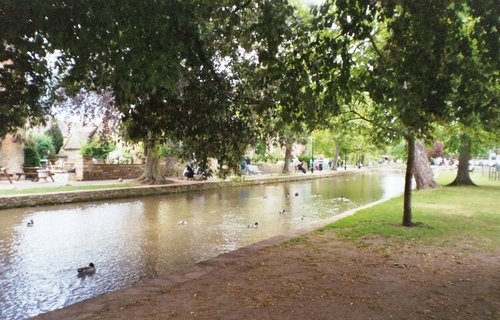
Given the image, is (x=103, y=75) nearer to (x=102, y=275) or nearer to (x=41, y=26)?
(x=41, y=26)

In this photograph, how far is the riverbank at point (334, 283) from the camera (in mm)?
5098

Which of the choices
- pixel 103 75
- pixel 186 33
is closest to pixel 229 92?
pixel 186 33

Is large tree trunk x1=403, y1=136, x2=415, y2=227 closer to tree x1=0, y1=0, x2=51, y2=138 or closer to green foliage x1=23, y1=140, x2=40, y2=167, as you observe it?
tree x1=0, y1=0, x2=51, y2=138

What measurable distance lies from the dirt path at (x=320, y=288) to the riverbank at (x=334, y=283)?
0.01 meters

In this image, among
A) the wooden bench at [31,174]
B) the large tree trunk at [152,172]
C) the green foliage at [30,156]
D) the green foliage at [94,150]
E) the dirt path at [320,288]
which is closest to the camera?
the dirt path at [320,288]

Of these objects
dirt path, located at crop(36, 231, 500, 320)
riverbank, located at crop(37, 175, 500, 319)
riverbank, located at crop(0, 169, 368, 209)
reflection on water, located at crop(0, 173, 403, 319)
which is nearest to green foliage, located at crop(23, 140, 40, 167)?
riverbank, located at crop(0, 169, 368, 209)

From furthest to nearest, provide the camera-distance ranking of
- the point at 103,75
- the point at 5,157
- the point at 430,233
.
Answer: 1. the point at 5,157
2. the point at 430,233
3. the point at 103,75

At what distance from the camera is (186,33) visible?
605 cm

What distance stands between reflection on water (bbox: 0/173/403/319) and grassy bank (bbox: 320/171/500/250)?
6.40 ft

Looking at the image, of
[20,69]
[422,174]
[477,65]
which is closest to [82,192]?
[20,69]

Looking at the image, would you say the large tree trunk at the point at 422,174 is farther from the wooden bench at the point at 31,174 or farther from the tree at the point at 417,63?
the wooden bench at the point at 31,174

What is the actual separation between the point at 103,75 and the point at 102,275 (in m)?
4.39

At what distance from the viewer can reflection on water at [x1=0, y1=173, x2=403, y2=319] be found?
7.81m

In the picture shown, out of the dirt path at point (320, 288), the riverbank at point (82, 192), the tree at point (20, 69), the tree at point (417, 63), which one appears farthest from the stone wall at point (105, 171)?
the tree at point (417, 63)
